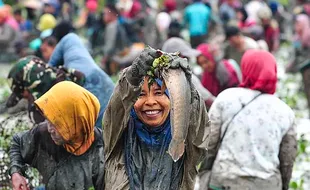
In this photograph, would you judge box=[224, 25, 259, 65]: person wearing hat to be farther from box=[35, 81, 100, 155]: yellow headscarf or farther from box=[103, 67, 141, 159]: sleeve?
box=[103, 67, 141, 159]: sleeve

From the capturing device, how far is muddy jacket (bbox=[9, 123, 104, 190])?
18.7 feet

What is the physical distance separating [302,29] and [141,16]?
540cm

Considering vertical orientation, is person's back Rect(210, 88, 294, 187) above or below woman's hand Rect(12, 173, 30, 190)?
below

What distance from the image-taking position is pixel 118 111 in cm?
520

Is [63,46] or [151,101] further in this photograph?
[63,46]

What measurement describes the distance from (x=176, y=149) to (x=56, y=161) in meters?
1.27

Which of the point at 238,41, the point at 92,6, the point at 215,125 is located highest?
the point at 215,125

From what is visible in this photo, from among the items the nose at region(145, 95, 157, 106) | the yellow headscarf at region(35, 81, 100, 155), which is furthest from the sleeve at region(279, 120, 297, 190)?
the nose at region(145, 95, 157, 106)

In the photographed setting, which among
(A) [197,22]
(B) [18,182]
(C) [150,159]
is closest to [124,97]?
(C) [150,159]

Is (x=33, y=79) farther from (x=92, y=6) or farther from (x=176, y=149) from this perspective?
Result: (x=92, y=6)

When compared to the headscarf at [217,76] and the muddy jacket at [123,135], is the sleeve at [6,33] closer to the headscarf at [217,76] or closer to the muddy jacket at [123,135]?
the headscarf at [217,76]

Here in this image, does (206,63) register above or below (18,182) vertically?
below

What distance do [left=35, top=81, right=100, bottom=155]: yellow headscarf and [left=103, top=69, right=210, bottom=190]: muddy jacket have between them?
330 millimetres

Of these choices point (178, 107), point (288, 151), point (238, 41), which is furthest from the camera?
point (238, 41)
